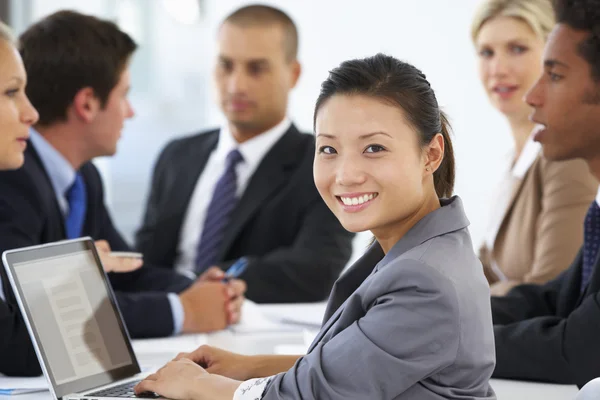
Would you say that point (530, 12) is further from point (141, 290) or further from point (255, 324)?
point (141, 290)

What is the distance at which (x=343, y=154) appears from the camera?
143cm

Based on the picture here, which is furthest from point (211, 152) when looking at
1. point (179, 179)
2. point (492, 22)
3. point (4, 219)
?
point (4, 219)

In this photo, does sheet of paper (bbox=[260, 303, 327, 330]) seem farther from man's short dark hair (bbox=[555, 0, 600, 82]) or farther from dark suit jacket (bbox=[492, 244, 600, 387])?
man's short dark hair (bbox=[555, 0, 600, 82])

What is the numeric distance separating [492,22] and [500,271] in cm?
100

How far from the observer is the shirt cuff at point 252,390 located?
1.36 metres

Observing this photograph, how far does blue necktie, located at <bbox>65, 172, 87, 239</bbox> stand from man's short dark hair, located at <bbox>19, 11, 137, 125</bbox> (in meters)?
0.21

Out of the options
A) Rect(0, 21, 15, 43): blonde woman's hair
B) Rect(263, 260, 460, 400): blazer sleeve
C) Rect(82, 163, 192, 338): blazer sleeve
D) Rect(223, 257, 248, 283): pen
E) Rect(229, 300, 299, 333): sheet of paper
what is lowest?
Rect(229, 300, 299, 333): sheet of paper

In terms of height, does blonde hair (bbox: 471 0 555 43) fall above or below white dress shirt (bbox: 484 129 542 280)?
above

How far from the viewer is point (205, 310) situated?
2373 millimetres

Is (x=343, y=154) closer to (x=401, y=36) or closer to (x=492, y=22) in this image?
(x=492, y=22)

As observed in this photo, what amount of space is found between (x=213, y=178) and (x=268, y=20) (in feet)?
2.29

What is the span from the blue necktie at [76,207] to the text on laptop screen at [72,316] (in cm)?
75

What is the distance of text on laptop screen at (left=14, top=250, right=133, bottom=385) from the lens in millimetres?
1620

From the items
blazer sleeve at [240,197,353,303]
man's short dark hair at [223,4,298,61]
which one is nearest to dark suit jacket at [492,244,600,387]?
blazer sleeve at [240,197,353,303]
